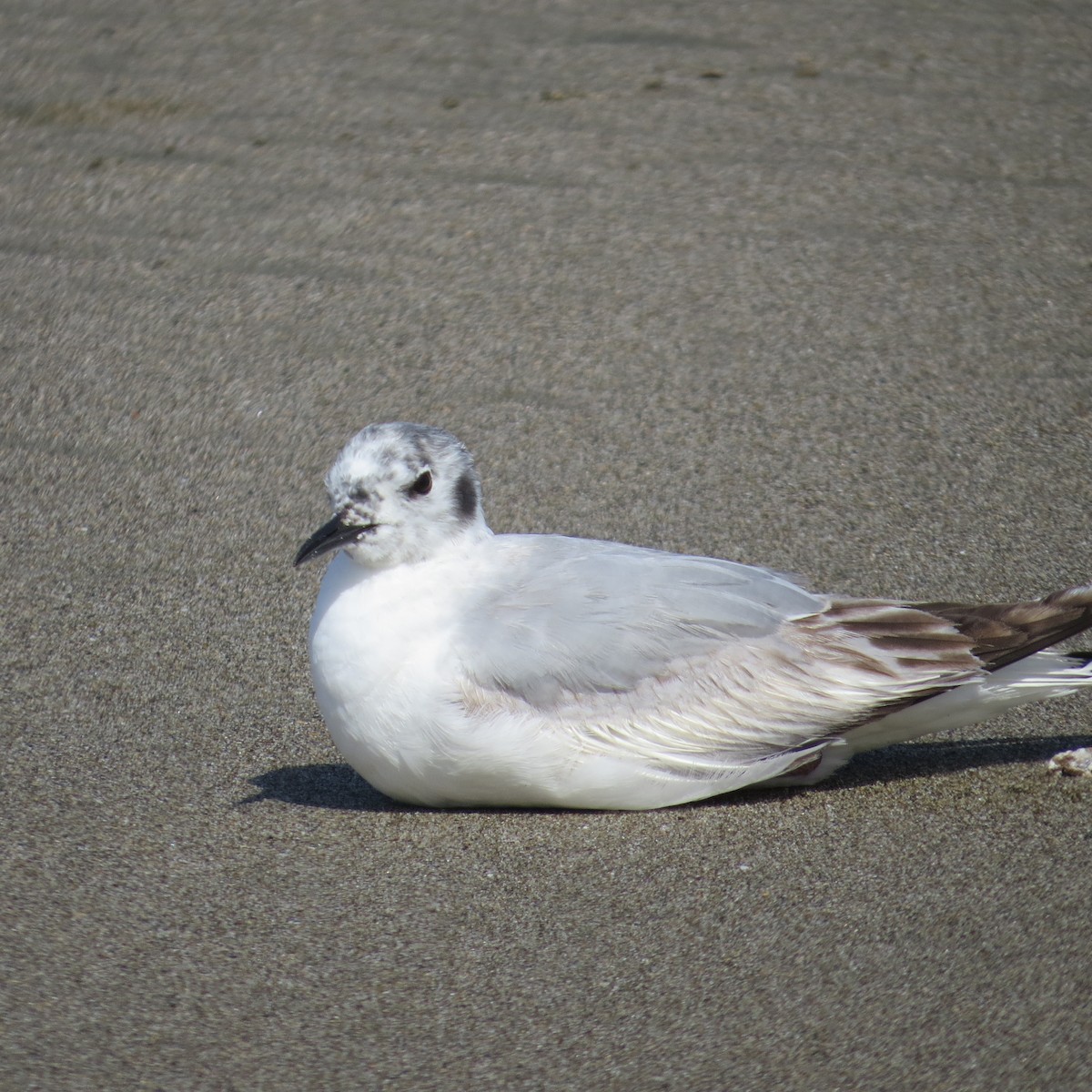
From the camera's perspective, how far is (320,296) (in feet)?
22.9

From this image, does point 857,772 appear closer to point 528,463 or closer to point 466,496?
point 466,496

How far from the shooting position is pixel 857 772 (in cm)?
435

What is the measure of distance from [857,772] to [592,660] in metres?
0.90

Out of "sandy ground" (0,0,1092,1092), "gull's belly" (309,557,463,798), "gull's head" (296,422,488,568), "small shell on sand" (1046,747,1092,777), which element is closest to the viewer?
"sandy ground" (0,0,1092,1092)

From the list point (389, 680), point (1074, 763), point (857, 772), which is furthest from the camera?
point (857, 772)

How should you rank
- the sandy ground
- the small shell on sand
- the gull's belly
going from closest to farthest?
the sandy ground, the gull's belly, the small shell on sand

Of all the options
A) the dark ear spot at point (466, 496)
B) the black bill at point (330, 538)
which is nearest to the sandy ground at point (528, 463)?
the black bill at point (330, 538)

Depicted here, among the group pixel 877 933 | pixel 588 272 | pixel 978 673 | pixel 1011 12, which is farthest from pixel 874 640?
pixel 1011 12

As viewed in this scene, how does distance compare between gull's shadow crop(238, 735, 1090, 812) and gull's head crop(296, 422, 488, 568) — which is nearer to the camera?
gull's head crop(296, 422, 488, 568)

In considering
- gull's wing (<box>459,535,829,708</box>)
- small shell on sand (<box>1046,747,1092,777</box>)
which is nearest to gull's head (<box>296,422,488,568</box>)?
Answer: gull's wing (<box>459,535,829,708</box>)

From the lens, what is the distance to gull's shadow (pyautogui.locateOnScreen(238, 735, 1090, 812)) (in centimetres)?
418

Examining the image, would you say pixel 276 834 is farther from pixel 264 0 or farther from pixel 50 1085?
pixel 264 0

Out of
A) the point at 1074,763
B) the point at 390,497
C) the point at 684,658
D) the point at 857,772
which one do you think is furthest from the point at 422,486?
the point at 1074,763

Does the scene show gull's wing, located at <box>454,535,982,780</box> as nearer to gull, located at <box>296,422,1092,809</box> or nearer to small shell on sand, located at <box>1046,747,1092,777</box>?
gull, located at <box>296,422,1092,809</box>
